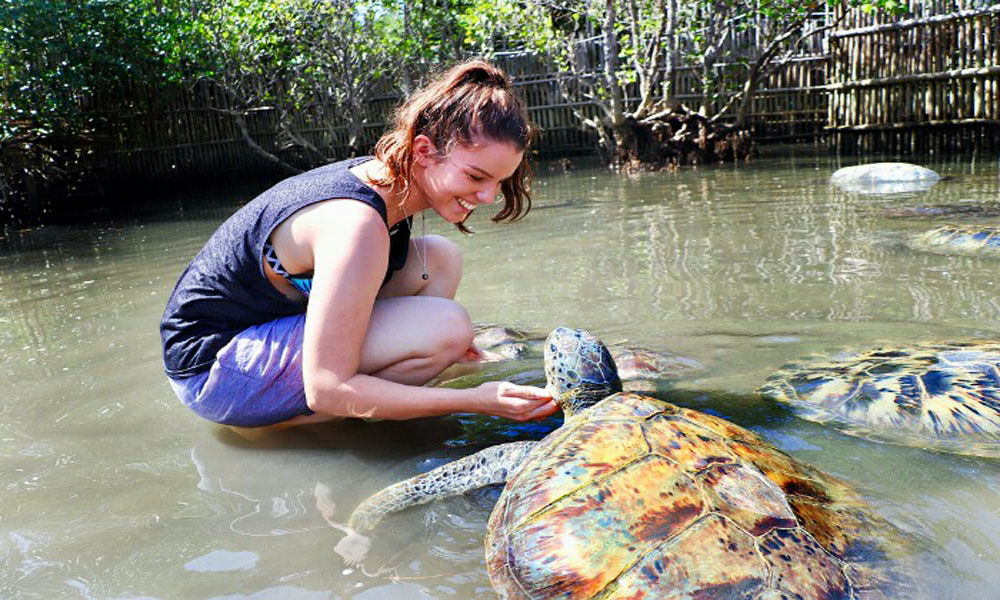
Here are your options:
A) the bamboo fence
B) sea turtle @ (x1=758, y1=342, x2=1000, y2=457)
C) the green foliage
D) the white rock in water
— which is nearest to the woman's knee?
sea turtle @ (x1=758, y1=342, x2=1000, y2=457)

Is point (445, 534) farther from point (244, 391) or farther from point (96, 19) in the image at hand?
point (96, 19)

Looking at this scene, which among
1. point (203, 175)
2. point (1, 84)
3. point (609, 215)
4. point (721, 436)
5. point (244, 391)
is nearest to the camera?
point (721, 436)

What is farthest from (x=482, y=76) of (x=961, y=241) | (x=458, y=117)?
(x=961, y=241)

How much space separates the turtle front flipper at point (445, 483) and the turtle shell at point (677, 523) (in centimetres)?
21

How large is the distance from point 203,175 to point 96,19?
3.36m

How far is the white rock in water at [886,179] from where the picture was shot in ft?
24.7

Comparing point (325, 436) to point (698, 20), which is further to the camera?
point (698, 20)

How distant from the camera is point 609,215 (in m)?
7.28

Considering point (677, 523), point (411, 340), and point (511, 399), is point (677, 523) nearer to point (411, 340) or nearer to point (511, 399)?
point (511, 399)

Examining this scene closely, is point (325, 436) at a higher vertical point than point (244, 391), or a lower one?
lower

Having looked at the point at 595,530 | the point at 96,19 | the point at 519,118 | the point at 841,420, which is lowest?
the point at 841,420

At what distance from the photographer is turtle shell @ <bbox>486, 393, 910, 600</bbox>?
1566 millimetres

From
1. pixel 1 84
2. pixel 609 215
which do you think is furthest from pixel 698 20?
pixel 1 84

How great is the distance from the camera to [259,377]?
2578 millimetres
